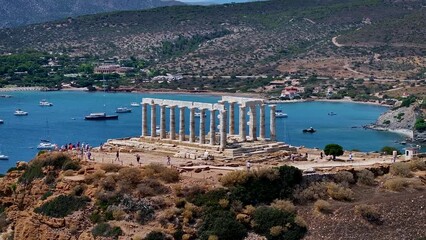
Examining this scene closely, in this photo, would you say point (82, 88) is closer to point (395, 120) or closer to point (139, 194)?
point (395, 120)

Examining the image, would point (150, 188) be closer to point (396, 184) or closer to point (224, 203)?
point (224, 203)

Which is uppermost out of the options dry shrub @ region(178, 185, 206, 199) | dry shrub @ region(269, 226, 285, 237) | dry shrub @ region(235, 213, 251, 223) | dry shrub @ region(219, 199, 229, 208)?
dry shrub @ region(178, 185, 206, 199)

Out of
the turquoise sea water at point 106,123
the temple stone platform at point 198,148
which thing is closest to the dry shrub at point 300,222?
the temple stone platform at point 198,148

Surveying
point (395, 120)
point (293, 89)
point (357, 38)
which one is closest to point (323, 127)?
point (395, 120)

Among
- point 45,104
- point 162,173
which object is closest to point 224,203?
point 162,173

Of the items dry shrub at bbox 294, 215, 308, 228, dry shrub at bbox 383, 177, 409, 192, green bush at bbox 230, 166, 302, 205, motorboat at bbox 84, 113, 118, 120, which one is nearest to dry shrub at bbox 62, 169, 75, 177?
green bush at bbox 230, 166, 302, 205

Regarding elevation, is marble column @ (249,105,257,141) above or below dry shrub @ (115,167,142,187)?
above

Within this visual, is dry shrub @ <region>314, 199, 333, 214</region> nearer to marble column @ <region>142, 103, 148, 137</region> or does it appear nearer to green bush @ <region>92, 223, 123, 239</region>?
green bush @ <region>92, 223, 123, 239</region>
